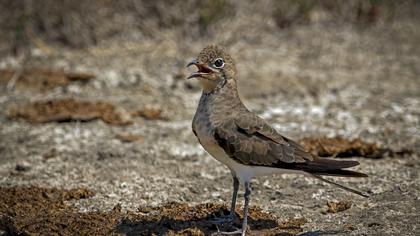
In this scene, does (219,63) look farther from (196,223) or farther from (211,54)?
(196,223)

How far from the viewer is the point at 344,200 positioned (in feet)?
21.2

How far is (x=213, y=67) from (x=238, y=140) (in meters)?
0.72

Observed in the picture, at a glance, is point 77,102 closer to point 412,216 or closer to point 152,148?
point 152,148

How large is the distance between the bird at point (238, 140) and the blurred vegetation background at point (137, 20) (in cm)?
700

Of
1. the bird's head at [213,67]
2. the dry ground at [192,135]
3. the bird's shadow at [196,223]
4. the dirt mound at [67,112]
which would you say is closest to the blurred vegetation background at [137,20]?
the dry ground at [192,135]

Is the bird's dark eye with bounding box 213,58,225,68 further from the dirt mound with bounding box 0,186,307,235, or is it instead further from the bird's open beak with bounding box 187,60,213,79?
the dirt mound with bounding box 0,186,307,235

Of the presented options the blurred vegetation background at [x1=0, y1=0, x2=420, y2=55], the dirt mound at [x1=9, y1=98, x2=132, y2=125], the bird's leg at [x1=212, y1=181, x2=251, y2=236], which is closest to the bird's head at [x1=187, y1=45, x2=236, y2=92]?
the bird's leg at [x1=212, y1=181, x2=251, y2=236]

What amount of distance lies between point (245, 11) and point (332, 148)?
658cm

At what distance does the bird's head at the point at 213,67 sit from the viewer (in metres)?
5.80

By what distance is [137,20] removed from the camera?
44.8 ft

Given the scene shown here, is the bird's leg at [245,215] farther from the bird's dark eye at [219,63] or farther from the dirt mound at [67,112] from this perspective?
the dirt mound at [67,112]

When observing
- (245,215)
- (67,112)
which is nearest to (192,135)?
(67,112)

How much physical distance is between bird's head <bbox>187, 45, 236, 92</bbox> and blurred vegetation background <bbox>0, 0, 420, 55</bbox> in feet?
22.8

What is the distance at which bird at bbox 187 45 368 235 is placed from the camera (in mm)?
5527
